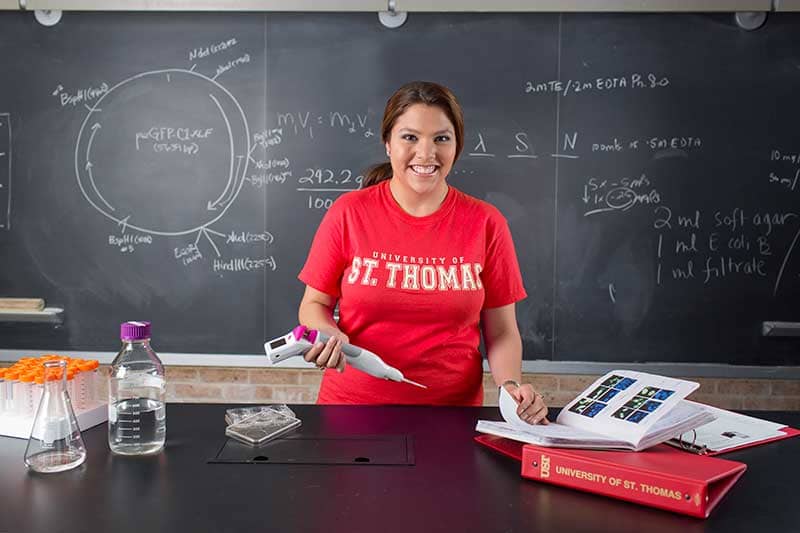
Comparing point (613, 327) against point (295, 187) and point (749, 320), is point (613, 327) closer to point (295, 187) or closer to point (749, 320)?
point (749, 320)

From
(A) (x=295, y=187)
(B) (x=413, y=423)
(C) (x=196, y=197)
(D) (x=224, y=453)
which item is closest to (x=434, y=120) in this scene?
(B) (x=413, y=423)

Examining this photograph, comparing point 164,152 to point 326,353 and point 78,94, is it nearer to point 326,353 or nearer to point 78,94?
point 78,94

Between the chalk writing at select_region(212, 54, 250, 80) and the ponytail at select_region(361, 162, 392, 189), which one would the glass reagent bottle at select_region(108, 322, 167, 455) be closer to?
the ponytail at select_region(361, 162, 392, 189)

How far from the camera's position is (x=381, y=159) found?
118 inches

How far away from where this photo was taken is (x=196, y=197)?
301 centimetres

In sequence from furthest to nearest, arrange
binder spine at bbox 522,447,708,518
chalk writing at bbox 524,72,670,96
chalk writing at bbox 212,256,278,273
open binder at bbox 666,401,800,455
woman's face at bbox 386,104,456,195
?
1. chalk writing at bbox 212,256,278,273
2. chalk writing at bbox 524,72,670,96
3. woman's face at bbox 386,104,456,195
4. open binder at bbox 666,401,800,455
5. binder spine at bbox 522,447,708,518

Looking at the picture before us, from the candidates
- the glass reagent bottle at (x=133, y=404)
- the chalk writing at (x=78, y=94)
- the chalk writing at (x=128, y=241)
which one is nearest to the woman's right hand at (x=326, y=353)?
the glass reagent bottle at (x=133, y=404)

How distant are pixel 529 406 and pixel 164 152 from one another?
6.86 feet

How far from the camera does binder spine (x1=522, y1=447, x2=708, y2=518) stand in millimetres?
1094

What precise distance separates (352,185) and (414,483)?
1933 mm

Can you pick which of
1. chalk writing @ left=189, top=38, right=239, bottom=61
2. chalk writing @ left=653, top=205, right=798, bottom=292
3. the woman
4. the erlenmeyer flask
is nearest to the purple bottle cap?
the erlenmeyer flask

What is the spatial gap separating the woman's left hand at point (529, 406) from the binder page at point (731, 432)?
0.92ft

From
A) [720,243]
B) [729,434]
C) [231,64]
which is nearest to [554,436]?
[729,434]

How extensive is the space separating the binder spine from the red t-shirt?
2.29ft
